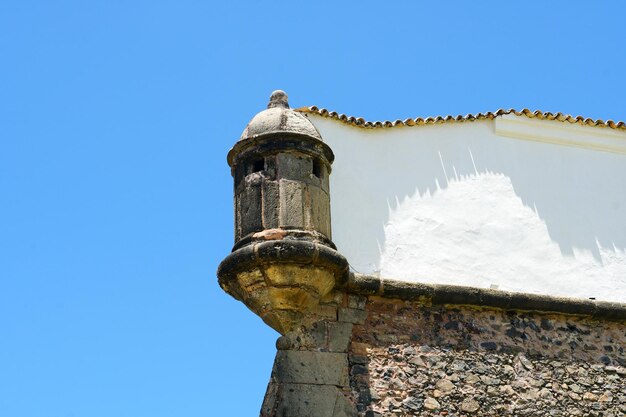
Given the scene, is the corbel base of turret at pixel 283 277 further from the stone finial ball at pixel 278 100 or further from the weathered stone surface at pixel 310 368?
the stone finial ball at pixel 278 100

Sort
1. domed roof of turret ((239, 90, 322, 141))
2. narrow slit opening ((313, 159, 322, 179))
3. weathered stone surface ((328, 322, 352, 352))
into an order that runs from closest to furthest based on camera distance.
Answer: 1. weathered stone surface ((328, 322, 352, 352))
2. domed roof of turret ((239, 90, 322, 141))
3. narrow slit opening ((313, 159, 322, 179))

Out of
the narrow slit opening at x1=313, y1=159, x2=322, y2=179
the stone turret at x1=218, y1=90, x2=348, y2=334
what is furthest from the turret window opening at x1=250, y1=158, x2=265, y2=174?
the narrow slit opening at x1=313, y1=159, x2=322, y2=179

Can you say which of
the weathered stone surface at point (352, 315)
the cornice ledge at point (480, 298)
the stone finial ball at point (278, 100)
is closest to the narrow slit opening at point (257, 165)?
the stone finial ball at point (278, 100)

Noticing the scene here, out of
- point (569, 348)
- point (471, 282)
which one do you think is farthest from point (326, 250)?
point (569, 348)

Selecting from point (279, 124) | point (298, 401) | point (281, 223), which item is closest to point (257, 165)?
point (279, 124)

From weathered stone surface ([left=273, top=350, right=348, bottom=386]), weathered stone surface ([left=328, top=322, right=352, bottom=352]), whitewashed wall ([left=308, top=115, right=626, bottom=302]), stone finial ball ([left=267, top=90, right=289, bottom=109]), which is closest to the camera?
weathered stone surface ([left=273, top=350, right=348, bottom=386])

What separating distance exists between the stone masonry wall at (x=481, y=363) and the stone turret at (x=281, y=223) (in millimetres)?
646

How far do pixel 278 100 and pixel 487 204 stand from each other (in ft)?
6.80

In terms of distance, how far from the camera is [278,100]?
10391 mm

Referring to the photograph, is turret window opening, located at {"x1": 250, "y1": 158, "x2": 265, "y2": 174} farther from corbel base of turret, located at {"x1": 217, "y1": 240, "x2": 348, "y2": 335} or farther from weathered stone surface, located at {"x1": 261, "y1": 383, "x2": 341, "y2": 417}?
weathered stone surface, located at {"x1": 261, "y1": 383, "x2": 341, "y2": 417}

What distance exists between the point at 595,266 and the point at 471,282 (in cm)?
125

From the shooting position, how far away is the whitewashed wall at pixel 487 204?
1061cm

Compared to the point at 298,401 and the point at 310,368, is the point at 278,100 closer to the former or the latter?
the point at 310,368

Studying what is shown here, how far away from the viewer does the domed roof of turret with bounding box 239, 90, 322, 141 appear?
32.8ft
